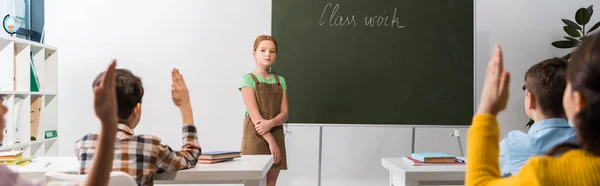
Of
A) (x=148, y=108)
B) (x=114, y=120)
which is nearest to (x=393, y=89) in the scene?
(x=148, y=108)

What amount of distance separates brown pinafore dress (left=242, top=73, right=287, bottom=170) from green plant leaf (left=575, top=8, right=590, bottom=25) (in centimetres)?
243

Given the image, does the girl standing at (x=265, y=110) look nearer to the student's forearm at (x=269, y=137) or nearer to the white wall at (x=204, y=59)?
the student's forearm at (x=269, y=137)

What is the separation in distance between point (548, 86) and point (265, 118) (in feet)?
6.84

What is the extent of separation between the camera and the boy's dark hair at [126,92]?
1834mm

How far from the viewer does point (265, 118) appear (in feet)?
11.7

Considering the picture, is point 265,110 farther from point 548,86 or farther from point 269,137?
point 548,86

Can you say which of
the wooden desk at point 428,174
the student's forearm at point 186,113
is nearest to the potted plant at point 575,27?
the wooden desk at point 428,174

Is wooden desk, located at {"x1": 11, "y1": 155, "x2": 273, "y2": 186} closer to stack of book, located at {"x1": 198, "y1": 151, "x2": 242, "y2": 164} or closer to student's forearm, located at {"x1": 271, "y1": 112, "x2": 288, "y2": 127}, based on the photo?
stack of book, located at {"x1": 198, "y1": 151, "x2": 242, "y2": 164}

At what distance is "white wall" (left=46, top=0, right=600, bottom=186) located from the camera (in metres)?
4.44

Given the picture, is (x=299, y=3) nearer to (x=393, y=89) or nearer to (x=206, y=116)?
(x=393, y=89)

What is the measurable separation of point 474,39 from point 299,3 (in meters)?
1.32

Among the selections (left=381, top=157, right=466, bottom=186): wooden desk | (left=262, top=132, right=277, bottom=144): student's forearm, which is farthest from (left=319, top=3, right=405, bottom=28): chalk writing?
(left=381, top=157, right=466, bottom=186): wooden desk

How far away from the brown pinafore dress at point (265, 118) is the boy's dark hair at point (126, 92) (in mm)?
1623

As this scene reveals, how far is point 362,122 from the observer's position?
3.97 m
